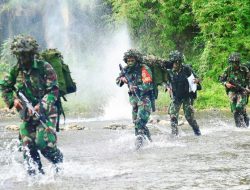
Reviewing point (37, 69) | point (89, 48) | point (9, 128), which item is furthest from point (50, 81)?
point (89, 48)

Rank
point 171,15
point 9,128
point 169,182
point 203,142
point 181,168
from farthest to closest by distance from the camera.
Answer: point 171,15
point 9,128
point 203,142
point 181,168
point 169,182

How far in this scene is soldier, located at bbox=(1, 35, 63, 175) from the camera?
26.5ft

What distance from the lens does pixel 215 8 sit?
3209cm

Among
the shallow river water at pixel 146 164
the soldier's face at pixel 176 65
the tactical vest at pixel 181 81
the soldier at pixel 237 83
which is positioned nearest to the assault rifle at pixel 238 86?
the soldier at pixel 237 83

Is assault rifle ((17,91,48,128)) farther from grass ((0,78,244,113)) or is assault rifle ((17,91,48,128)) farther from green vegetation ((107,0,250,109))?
green vegetation ((107,0,250,109))

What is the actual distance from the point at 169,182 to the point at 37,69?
7.67 feet

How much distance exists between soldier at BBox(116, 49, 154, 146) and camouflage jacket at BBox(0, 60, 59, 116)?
4087 millimetres

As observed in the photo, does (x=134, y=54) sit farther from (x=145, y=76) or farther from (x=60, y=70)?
(x=60, y=70)

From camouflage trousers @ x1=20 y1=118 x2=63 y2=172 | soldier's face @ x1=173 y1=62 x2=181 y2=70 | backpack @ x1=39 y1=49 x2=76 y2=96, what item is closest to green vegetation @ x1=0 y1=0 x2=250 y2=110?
soldier's face @ x1=173 y1=62 x2=181 y2=70

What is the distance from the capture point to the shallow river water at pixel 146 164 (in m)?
7.70

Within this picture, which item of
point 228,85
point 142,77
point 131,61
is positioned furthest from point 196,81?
point 131,61

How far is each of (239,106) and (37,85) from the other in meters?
8.24

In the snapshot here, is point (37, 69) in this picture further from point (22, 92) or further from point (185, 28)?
point (185, 28)

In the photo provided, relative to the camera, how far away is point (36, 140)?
8133 mm
